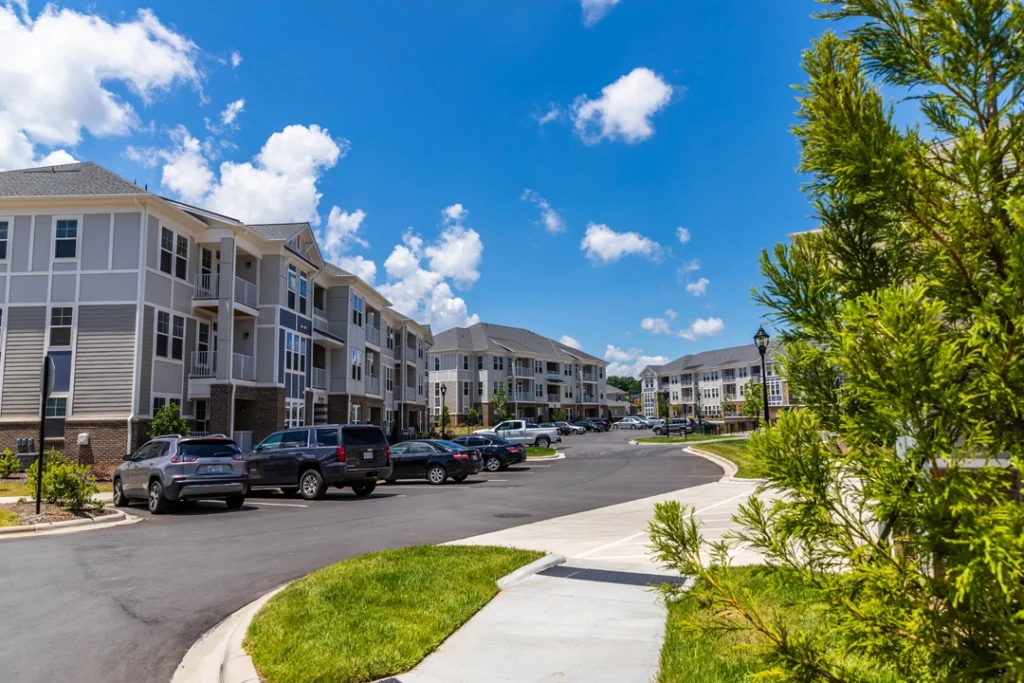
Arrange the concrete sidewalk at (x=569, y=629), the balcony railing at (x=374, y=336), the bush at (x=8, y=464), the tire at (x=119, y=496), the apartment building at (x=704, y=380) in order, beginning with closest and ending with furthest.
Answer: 1. the concrete sidewalk at (x=569, y=629)
2. the tire at (x=119, y=496)
3. the bush at (x=8, y=464)
4. the balcony railing at (x=374, y=336)
5. the apartment building at (x=704, y=380)

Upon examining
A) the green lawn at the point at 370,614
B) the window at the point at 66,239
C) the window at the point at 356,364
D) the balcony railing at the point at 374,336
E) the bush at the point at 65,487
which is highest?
the window at the point at 66,239

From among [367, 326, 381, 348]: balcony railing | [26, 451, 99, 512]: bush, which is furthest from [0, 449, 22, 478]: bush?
[367, 326, 381, 348]: balcony railing

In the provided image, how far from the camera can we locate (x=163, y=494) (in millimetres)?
15227

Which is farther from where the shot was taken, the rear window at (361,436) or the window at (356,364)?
the window at (356,364)

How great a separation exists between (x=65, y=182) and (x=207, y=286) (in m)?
6.31

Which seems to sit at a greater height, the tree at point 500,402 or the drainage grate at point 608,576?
the tree at point 500,402

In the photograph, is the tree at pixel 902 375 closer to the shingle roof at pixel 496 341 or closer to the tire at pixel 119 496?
the tire at pixel 119 496

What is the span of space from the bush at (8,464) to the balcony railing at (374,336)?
73.6 ft

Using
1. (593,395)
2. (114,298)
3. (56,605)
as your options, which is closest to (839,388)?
(56,605)

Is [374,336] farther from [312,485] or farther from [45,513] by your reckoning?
[45,513]

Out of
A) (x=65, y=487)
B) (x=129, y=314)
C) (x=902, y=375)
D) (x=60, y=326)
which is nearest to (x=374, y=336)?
(x=129, y=314)

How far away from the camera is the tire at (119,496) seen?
16859 mm

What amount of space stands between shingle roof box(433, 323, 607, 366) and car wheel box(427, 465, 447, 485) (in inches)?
2326

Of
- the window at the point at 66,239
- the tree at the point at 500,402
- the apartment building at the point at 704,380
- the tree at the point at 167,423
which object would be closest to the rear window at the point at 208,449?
the tree at the point at 167,423
